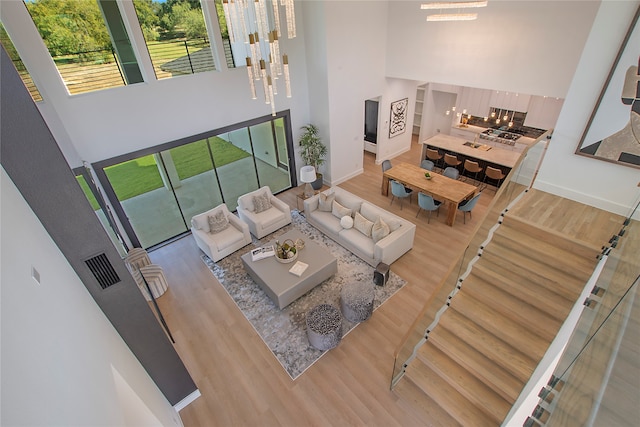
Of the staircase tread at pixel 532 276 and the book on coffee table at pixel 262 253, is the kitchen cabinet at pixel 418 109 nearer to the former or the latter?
the staircase tread at pixel 532 276

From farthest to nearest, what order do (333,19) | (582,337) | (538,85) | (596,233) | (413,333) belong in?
(333,19)
(538,85)
(596,233)
(413,333)
(582,337)

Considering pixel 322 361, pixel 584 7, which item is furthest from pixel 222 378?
pixel 584 7

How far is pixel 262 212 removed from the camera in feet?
25.1

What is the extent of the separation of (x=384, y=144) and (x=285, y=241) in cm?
582

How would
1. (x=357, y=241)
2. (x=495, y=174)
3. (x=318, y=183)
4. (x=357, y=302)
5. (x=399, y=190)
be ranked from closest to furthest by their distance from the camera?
(x=357, y=302) → (x=357, y=241) → (x=399, y=190) → (x=495, y=174) → (x=318, y=183)

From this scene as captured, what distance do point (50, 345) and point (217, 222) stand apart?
531 centimetres

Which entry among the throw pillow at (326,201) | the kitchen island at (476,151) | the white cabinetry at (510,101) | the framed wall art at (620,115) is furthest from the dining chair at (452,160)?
the framed wall art at (620,115)

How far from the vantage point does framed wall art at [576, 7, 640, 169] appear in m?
3.95

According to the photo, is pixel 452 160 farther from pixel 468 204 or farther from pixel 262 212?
pixel 262 212

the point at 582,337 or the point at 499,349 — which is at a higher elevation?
the point at 582,337

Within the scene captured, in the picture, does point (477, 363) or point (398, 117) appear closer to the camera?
point (477, 363)

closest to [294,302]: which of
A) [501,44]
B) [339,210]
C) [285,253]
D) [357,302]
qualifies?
[285,253]

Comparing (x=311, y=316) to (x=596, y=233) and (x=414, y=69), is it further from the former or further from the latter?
(x=414, y=69)

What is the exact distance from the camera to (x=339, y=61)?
7859 millimetres
